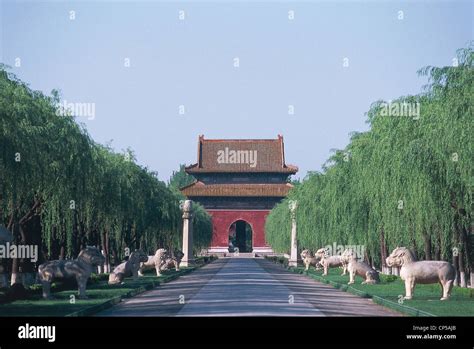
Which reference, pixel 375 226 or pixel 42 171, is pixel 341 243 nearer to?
pixel 375 226

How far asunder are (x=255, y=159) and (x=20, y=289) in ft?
264

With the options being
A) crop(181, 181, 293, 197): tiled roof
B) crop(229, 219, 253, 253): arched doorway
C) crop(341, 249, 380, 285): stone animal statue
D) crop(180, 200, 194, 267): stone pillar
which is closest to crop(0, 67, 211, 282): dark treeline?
crop(341, 249, 380, 285): stone animal statue

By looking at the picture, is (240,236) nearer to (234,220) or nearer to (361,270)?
(234,220)

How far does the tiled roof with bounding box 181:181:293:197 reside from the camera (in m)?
97.9

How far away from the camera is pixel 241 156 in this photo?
105 m

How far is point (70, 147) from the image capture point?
89.5 feet

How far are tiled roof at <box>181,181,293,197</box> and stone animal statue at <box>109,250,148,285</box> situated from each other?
63.3 metres

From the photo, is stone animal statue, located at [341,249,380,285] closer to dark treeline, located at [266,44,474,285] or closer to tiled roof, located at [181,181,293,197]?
dark treeline, located at [266,44,474,285]

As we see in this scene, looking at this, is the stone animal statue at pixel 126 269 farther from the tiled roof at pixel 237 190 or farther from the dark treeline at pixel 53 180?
the tiled roof at pixel 237 190

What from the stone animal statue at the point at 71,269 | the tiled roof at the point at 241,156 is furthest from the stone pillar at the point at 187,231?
the tiled roof at the point at 241,156

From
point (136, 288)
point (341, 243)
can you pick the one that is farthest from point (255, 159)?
point (136, 288)

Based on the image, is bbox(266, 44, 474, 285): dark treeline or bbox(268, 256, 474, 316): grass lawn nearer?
bbox(268, 256, 474, 316): grass lawn

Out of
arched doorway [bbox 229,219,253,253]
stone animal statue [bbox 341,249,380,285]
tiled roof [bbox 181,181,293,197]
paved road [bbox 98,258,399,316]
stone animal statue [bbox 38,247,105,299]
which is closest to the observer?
paved road [bbox 98,258,399,316]

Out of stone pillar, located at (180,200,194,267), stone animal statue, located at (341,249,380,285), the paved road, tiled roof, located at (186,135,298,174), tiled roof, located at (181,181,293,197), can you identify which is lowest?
the paved road
